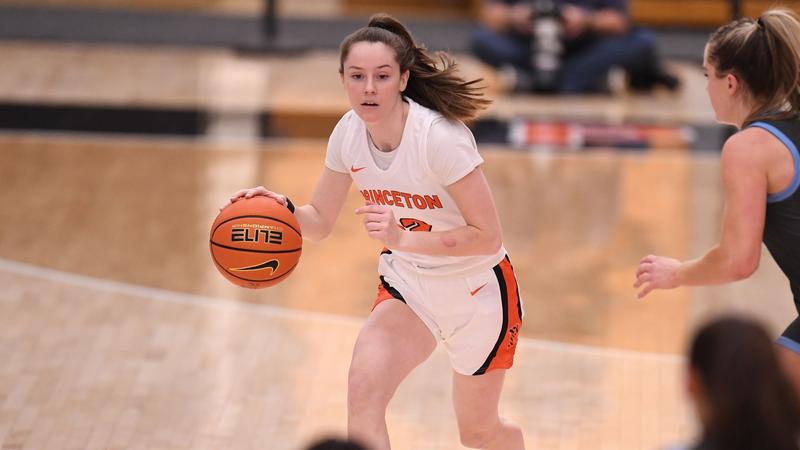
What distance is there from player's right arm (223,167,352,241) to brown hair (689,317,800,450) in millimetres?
2196

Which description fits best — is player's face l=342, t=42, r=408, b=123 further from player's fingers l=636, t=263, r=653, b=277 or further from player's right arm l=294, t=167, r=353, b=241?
player's fingers l=636, t=263, r=653, b=277

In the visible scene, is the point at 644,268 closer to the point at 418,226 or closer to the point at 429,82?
the point at 418,226

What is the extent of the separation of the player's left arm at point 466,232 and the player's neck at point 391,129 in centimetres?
24

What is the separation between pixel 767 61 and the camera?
12.5 ft

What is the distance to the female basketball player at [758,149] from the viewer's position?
3.72 m

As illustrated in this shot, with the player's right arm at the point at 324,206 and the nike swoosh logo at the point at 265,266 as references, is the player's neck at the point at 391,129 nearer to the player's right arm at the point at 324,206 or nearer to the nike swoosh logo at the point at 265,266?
the player's right arm at the point at 324,206

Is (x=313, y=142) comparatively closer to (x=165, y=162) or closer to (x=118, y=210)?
(x=165, y=162)

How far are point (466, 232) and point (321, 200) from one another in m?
0.62

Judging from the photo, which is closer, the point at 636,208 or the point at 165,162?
the point at 636,208

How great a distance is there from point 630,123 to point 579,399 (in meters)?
5.61

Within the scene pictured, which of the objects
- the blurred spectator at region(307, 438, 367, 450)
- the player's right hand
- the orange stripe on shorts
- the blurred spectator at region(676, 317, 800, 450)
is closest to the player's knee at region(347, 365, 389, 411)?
the orange stripe on shorts

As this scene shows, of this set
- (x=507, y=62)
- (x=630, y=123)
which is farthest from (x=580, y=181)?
(x=507, y=62)

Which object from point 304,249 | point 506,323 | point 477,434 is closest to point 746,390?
point 506,323

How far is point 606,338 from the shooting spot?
6535mm
